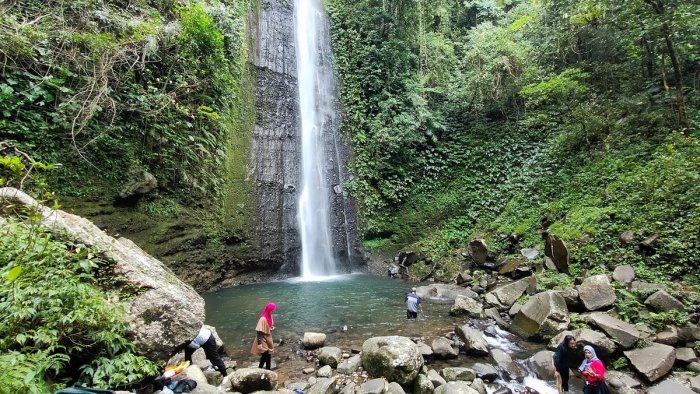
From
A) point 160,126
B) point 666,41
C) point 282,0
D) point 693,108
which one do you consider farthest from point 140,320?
point 282,0

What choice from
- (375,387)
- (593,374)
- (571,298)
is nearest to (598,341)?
(571,298)

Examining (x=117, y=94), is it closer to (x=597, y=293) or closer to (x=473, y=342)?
(x=473, y=342)

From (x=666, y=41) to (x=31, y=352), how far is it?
1543cm

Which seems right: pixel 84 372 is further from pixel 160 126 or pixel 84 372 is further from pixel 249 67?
pixel 249 67

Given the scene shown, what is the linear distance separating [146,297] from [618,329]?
7828 mm

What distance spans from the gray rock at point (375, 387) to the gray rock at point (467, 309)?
4.24 metres

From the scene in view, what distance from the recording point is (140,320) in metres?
3.91

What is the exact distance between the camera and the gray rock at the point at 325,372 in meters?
5.98

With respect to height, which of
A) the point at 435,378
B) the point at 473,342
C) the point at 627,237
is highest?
the point at 627,237

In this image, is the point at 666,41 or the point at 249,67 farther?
the point at 249,67

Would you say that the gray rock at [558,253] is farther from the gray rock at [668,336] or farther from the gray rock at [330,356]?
the gray rock at [330,356]

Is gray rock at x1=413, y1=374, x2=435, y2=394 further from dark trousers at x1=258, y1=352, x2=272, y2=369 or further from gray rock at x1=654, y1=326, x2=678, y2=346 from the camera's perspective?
gray rock at x1=654, y1=326, x2=678, y2=346

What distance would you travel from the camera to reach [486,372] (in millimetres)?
6094

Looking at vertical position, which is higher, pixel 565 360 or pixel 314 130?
pixel 314 130
